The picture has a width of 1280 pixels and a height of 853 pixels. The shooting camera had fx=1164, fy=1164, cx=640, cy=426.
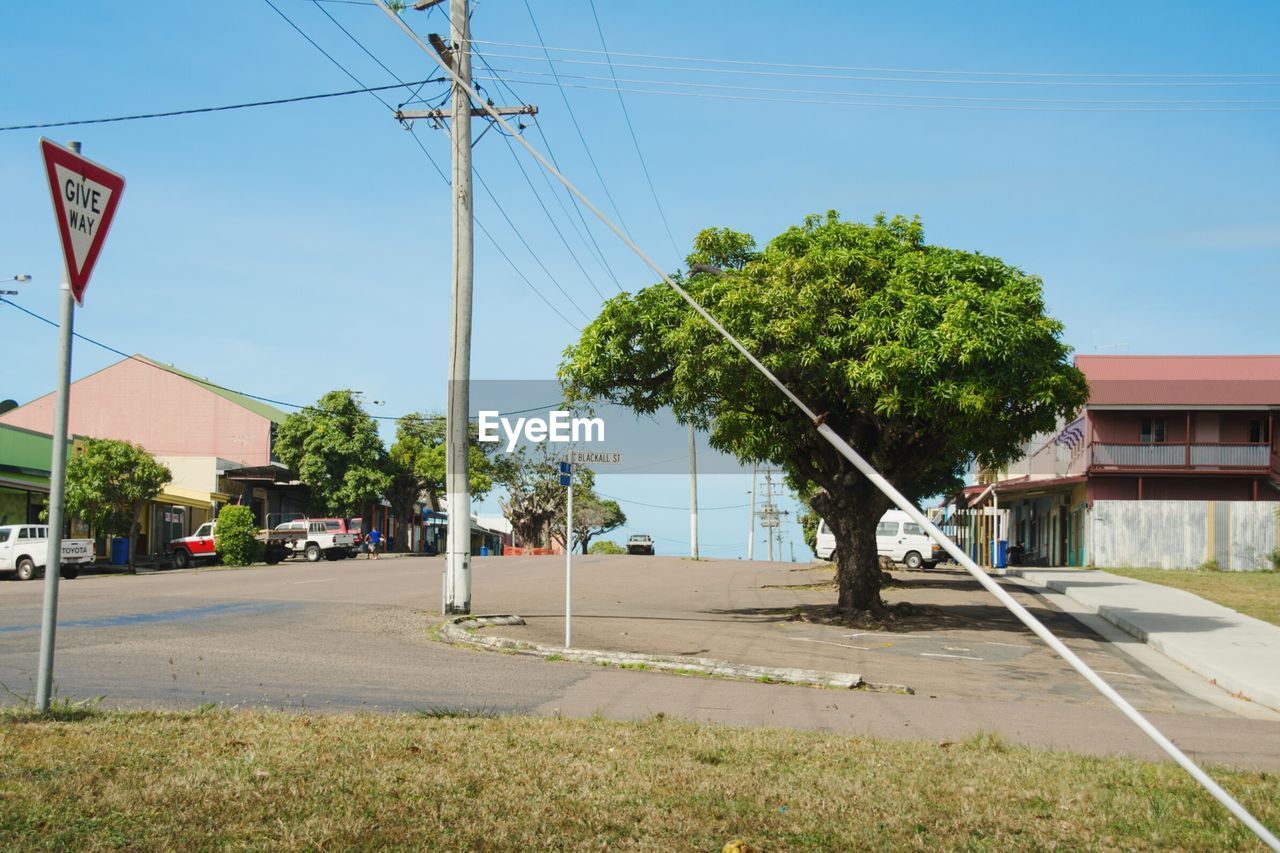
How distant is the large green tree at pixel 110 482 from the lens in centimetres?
3812

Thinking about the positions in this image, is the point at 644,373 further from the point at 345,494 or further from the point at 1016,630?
the point at 345,494

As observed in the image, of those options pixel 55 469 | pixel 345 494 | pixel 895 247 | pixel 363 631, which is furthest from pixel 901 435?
pixel 345 494

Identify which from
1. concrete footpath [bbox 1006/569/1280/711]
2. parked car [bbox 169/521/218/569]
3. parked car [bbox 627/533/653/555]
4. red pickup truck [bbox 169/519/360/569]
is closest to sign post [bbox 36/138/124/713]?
concrete footpath [bbox 1006/569/1280/711]

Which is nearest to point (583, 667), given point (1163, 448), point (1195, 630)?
point (1195, 630)

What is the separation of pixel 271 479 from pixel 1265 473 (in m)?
45.4

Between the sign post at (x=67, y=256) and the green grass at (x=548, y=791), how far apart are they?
631 millimetres

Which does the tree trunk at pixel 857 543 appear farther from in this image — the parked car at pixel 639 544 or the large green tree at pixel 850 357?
the parked car at pixel 639 544

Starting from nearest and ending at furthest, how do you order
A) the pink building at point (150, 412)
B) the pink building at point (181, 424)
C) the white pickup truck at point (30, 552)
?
the white pickup truck at point (30, 552) → the pink building at point (181, 424) → the pink building at point (150, 412)

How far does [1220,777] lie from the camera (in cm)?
641

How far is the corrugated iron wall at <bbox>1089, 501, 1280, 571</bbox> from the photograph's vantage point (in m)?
39.2

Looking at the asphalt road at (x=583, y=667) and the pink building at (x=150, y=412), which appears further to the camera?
the pink building at (x=150, y=412)

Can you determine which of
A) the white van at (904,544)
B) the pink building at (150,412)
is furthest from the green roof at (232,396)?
the white van at (904,544)

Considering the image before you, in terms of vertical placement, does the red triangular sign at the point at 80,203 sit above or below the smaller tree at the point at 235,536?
above

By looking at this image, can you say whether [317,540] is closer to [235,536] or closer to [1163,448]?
[235,536]
